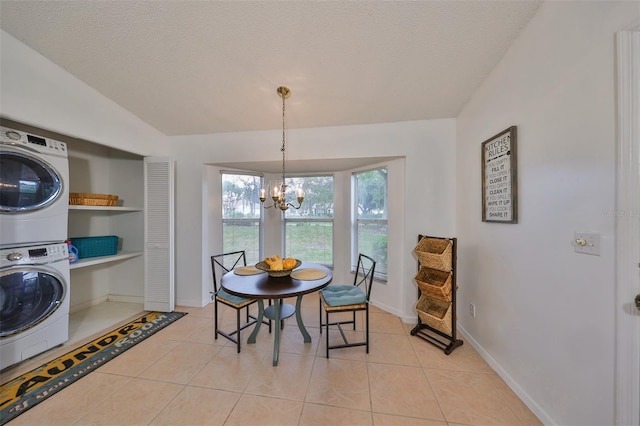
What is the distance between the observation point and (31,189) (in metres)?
1.92

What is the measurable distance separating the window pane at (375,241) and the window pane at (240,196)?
5.73 feet

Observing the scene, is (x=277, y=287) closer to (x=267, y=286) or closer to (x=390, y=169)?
(x=267, y=286)

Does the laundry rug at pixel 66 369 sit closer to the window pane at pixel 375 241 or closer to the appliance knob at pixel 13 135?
the appliance knob at pixel 13 135

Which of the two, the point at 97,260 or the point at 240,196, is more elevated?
the point at 240,196

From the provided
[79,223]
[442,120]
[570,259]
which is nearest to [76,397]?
[79,223]

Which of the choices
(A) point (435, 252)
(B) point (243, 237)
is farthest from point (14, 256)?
(A) point (435, 252)

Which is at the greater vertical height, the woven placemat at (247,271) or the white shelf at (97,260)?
the white shelf at (97,260)

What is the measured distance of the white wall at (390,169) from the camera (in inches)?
103

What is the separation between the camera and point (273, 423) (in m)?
1.40

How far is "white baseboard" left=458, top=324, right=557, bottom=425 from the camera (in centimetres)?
138

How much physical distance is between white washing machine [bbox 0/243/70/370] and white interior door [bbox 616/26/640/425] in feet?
12.7

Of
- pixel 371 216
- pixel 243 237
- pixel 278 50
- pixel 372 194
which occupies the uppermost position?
pixel 278 50

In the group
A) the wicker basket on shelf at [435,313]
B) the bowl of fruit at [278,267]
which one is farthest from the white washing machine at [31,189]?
the wicker basket on shelf at [435,313]

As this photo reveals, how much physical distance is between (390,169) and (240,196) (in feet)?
7.61
